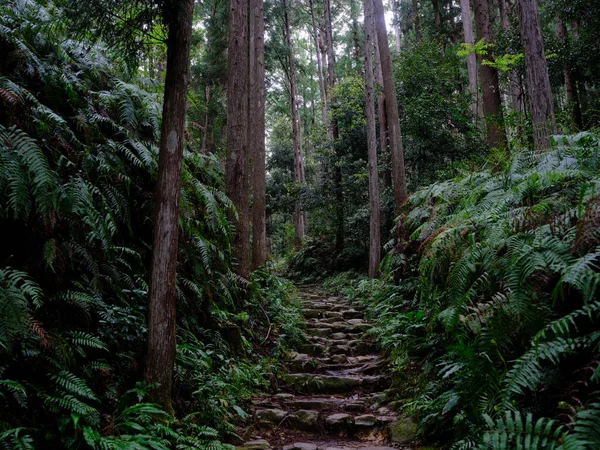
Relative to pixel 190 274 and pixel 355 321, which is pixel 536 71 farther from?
pixel 190 274

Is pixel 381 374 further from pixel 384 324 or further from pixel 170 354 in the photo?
pixel 170 354

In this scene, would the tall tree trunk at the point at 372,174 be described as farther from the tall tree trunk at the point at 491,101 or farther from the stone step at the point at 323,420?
the stone step at the point at 323,420

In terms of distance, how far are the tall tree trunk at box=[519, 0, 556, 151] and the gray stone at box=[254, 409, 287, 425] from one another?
528cm

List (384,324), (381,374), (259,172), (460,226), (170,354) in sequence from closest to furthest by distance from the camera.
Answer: (170,354)
(460,226)
(381,374)
(384,324)
(259,172)

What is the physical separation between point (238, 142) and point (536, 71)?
5.22 meters

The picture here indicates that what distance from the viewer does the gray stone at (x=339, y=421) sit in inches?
179

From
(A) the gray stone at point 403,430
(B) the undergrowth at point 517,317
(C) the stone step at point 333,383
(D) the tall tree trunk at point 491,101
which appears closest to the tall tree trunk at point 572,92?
(D) the tall tree trunk at point 491,101

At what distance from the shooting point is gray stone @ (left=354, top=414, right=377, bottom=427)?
14.6 feet

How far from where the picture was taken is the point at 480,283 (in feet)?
12.1

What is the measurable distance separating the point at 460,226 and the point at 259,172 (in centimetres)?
761

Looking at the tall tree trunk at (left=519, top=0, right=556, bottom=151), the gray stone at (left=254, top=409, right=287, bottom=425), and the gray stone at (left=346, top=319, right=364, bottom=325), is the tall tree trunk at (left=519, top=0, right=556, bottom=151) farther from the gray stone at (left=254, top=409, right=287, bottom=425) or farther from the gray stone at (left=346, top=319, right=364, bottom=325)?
the gray stone at (left=254, top=409, right=287, bottom=425)

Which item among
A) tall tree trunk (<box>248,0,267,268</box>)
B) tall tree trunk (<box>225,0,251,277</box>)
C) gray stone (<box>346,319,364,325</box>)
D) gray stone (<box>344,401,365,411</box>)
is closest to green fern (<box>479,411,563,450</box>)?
gray stone (<box>344,401,365,411</box>)

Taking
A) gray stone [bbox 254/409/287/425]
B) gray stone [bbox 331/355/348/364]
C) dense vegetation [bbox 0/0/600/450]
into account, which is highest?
dense vegetation [bbox 0/0/600/450]

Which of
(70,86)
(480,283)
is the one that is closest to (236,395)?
(480,283)
